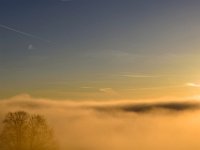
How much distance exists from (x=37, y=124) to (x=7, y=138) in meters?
5.43

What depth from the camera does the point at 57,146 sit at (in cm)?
6209

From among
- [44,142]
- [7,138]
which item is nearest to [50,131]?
[44,142]

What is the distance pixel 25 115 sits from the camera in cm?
6438

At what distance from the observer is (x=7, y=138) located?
60.8 meters

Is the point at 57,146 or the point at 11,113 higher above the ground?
the point at 11,113

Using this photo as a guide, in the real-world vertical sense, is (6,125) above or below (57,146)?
above

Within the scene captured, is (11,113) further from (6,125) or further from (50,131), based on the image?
(50,131)

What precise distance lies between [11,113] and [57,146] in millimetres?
9744

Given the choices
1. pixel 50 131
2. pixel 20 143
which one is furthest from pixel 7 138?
pixel 50 131

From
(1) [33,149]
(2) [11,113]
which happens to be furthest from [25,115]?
(1) [33,149]

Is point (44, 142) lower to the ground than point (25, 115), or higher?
lower

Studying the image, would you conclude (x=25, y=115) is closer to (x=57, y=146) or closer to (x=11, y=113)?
(x=11, y=113)

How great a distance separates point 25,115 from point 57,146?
7724 millimetres

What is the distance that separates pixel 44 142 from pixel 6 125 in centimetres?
687
